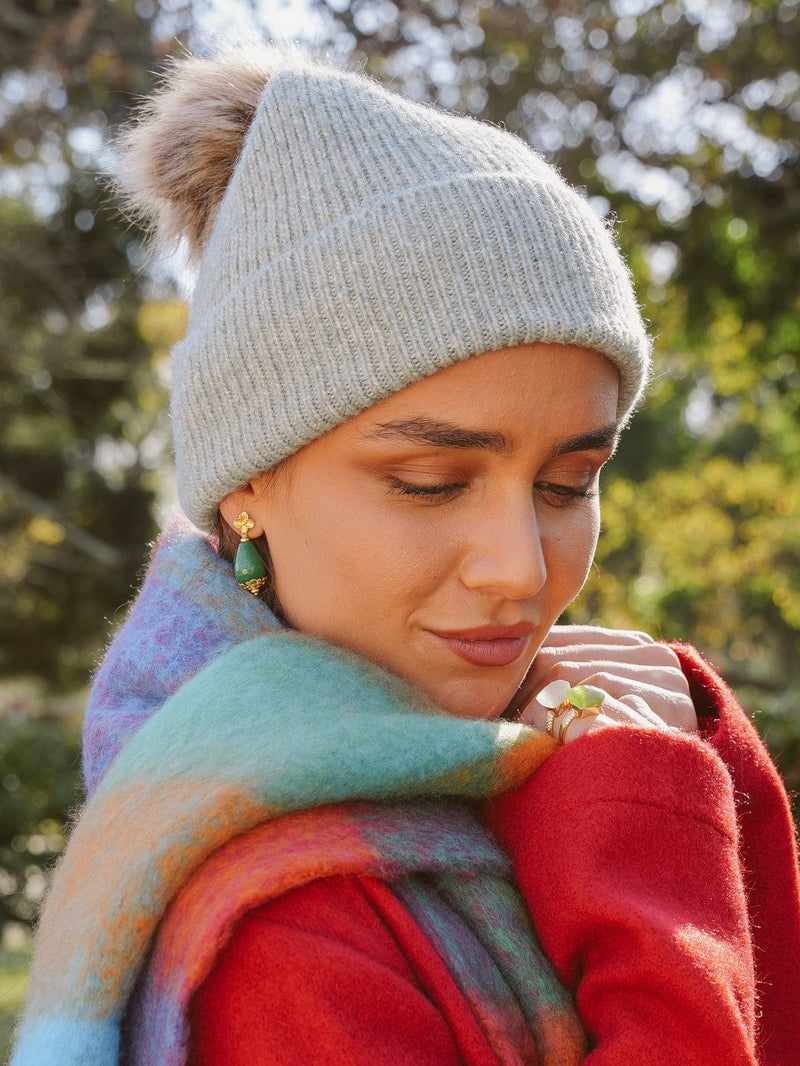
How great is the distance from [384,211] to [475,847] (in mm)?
1014

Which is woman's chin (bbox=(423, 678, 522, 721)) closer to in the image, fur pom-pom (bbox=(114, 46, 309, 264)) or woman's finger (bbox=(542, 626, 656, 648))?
woman's finger (bbox=(542, 626, 656, 648))

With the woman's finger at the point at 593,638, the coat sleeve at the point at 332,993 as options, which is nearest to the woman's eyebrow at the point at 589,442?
the woman's finger at the point at 593,638

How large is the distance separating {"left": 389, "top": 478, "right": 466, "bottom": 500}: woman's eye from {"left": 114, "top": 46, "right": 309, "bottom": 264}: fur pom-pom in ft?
2.72

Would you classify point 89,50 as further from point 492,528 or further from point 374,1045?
point 374,1045

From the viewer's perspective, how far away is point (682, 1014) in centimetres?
143

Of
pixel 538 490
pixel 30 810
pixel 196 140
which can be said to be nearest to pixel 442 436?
pixel 538 490

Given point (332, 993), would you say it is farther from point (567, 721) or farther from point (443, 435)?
point (443, 435)

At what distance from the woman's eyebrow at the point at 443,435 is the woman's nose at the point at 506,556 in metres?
0.11

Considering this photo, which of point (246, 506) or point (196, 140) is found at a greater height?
point (196, 140)

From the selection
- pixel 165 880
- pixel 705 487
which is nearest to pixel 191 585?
pixel 165 880

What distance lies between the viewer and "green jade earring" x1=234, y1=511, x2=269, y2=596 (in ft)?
6.40

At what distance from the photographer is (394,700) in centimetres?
167

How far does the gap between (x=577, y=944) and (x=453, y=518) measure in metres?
0.66

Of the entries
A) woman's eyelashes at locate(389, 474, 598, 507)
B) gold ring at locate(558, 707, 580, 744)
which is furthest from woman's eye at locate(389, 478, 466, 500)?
gold ring at locate(558, 707, 580, 744)
